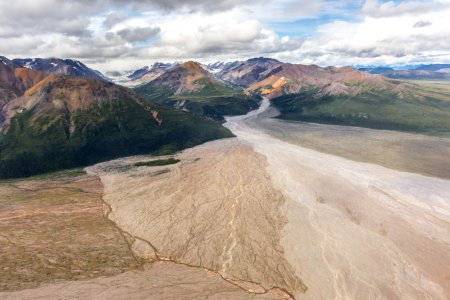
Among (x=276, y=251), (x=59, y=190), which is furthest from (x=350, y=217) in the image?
(x=59, y=190)

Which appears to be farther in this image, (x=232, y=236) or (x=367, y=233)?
(x=367, y=233)

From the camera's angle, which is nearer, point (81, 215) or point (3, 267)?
point (3, 267)

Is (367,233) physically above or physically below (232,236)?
below

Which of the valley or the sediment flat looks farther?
the sediment flat

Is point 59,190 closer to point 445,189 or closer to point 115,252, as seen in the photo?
point 115,252

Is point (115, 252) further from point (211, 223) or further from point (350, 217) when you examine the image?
point (350, 217)

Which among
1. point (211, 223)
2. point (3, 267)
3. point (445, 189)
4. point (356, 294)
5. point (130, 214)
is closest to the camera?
point (356, 294)

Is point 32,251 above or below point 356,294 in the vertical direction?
above

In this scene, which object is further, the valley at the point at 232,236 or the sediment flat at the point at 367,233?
the sediment flat at the point at 367,233

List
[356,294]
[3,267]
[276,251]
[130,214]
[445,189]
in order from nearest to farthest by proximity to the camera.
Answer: [356,294] < [3,267] < [276,251] < [130,214] < [445,189]

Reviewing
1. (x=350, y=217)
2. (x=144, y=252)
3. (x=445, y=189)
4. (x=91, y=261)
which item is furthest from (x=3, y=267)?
(x=445, y=189)
